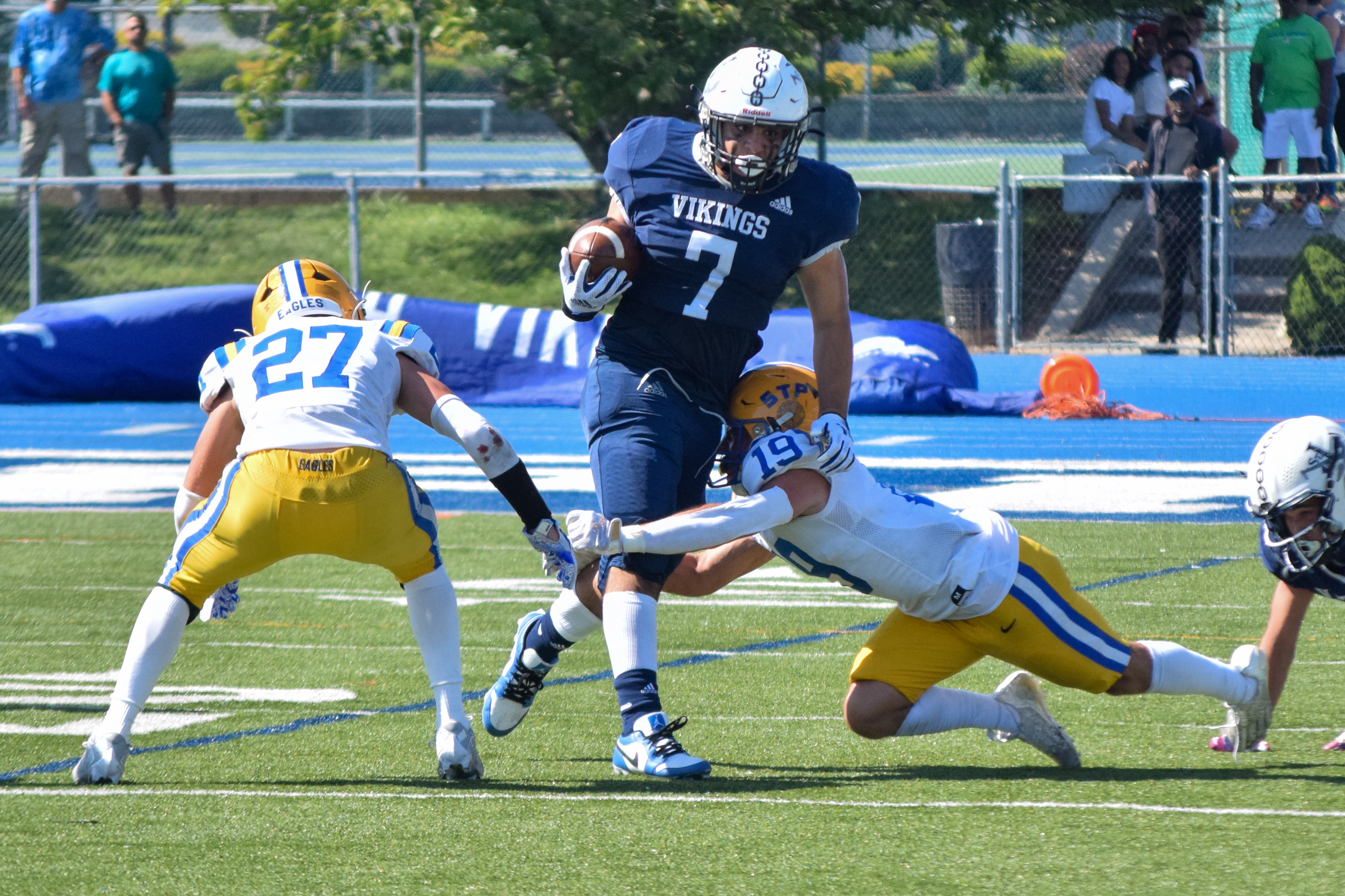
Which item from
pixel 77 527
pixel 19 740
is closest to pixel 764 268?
pixel 19 740

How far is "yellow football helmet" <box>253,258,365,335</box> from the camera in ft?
15.7

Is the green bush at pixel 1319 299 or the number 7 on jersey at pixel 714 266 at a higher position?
the number 7 on jersey at pixel 714 266

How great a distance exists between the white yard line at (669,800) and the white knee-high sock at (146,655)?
0.17 metres

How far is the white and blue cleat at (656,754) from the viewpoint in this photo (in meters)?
4.27

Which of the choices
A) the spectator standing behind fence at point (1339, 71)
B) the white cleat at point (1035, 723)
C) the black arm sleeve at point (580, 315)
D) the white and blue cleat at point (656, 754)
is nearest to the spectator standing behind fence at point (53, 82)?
the spectator standing behind fence at point (1339, 71)

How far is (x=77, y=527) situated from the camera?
9.35 metres

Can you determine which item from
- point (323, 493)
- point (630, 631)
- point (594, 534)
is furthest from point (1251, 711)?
point (323, 493)

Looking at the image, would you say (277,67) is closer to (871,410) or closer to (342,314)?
(871,410)

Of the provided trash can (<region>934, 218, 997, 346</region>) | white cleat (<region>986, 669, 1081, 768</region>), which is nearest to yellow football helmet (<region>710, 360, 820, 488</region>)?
white cleat (<region>986, 669, 1081, 768</region>)

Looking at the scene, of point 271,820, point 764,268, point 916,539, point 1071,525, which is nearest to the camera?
point 271,820

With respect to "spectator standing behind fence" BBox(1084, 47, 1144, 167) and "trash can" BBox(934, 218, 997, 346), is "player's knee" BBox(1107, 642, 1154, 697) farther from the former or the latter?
"trash can" BBox(934, 218, 997, 346)

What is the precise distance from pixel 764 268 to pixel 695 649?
1933 mm

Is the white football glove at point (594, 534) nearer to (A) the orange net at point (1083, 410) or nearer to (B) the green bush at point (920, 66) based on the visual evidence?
(A) the orange net at point (1083, 410)

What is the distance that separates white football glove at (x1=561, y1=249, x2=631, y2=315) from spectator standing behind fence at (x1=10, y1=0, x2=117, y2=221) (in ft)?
44.9
